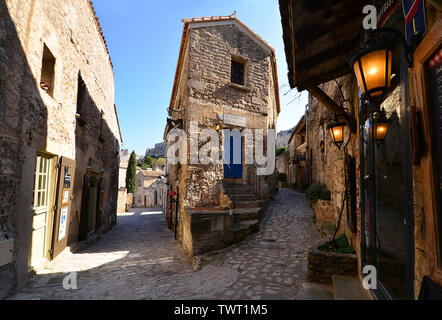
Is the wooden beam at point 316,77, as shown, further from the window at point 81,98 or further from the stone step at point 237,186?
the window at point 81,98

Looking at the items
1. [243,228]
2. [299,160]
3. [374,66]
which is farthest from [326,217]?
[299,160]

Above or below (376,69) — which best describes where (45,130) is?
above

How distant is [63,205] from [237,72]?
24.6 ft

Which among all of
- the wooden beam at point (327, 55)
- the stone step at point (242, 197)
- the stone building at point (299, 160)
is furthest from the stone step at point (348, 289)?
the stone building at point (299, 160)

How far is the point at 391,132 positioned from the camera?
8.15 ft

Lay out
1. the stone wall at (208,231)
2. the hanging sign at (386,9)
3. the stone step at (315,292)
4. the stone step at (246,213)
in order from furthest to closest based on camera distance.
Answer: the stone step at (246,213), the stone wall at (208,231), the stone step at (315,292), the hanging sign at (386,9)

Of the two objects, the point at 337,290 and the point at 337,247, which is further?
the point at 337,247

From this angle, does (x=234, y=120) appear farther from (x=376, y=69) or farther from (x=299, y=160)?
(x=299, y=160)

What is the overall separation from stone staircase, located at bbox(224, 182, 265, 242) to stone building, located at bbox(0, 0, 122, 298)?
4574 millimetres

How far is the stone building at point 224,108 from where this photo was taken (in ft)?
23.5

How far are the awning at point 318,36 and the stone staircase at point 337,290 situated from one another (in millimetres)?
3301

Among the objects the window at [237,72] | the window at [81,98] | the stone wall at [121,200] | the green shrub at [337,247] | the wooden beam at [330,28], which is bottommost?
the stone wall at [121,200]

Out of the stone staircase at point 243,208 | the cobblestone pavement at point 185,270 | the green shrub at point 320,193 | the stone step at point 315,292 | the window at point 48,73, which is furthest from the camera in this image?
the green shrub at point 320,193

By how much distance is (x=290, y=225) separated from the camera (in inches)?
277
